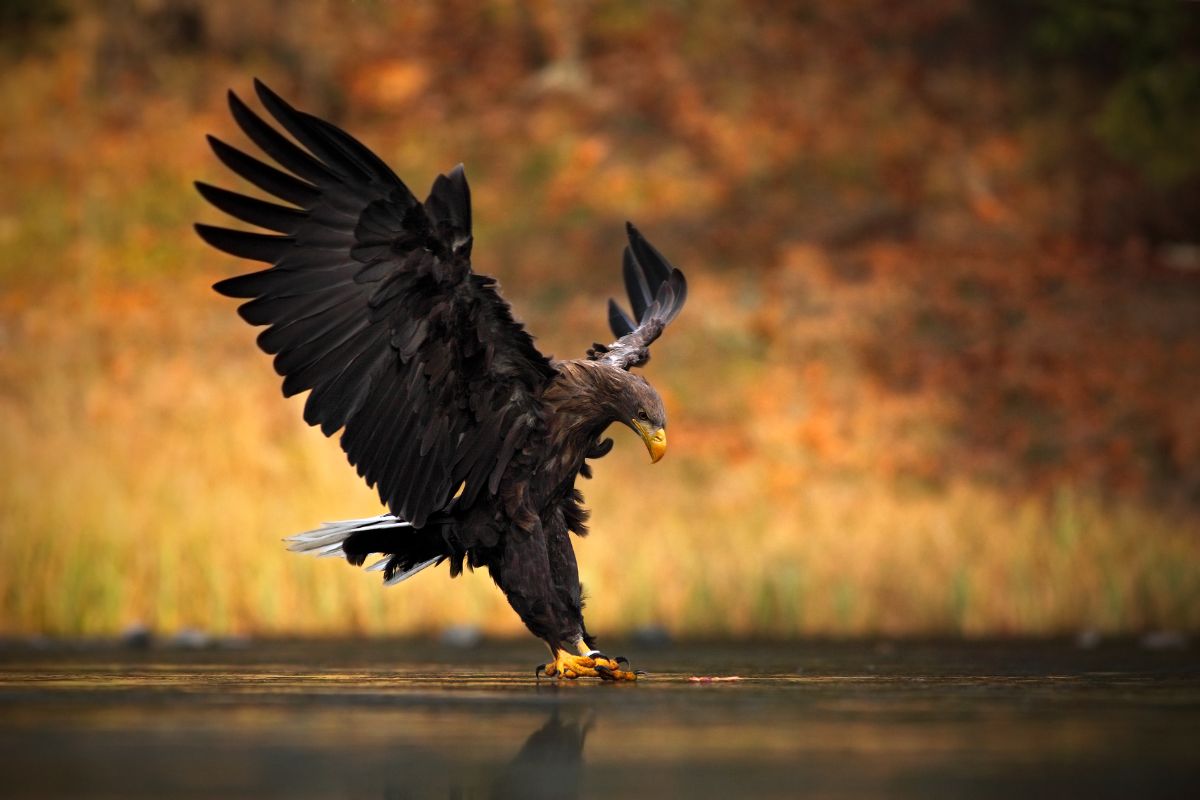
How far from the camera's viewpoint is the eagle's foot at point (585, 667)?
285 inches

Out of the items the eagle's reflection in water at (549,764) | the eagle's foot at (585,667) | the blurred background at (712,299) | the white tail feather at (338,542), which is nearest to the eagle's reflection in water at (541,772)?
the eagle's reflection in water at (549,764)

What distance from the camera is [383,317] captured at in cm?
715

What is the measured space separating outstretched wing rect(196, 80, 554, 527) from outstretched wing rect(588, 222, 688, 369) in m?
0.81

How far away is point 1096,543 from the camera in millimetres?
13141

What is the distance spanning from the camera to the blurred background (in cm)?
1270

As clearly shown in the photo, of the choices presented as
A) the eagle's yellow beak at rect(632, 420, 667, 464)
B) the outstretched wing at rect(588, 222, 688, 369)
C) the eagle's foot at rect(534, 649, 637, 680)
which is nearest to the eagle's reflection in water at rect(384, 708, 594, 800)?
the eagle's foot at rect(534, 649, 637, 680)

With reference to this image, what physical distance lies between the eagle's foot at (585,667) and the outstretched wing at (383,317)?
2.42ft

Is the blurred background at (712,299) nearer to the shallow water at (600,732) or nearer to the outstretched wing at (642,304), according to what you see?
the outstretched wing at (642,304)

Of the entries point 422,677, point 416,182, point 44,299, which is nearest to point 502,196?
point 416,182

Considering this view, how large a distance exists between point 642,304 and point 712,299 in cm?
1186

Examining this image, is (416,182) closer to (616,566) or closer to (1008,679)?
(616,566)

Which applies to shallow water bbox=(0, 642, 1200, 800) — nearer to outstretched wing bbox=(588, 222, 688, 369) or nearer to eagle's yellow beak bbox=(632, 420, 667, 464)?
eagle's yellow beak bbox=(632, 420, 667, 464)

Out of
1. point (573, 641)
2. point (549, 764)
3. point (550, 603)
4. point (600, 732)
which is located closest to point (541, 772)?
point (549, 764)

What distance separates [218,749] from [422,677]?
2814 millimetres
